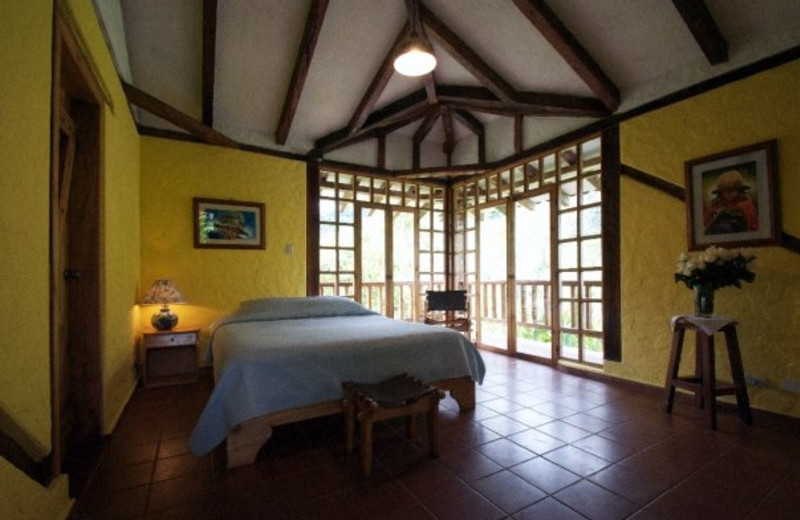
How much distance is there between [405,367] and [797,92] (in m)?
3.27

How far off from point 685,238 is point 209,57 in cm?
432

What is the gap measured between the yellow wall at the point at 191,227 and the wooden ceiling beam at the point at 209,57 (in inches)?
16.6

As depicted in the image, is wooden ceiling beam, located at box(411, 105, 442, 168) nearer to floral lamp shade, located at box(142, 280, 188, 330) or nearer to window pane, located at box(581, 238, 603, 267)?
window pane, located at box(581, 238, 603, 267)

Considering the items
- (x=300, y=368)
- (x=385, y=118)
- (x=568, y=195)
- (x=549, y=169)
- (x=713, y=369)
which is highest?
(x=385, y=118)

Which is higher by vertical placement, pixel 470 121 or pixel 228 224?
pixel 470 121

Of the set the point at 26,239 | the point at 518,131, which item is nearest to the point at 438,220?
the point at 518,131

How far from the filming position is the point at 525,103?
3859 mm

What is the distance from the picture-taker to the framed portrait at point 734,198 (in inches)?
104

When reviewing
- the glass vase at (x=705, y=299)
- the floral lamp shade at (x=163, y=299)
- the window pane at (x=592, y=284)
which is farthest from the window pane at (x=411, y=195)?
the glass vase at (x=705, y=299)

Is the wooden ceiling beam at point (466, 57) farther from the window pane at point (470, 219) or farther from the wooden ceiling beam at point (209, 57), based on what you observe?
the window pane at point (470, 219)

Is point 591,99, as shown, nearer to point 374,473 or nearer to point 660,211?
point 660,211

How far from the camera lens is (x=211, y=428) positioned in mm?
1944

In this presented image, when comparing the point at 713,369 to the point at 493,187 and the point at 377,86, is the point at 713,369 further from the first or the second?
the point at 377,86

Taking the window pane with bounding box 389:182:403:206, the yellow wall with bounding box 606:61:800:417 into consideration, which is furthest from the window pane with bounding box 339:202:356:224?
the yellow wall with bounding box 606:61:800:417
